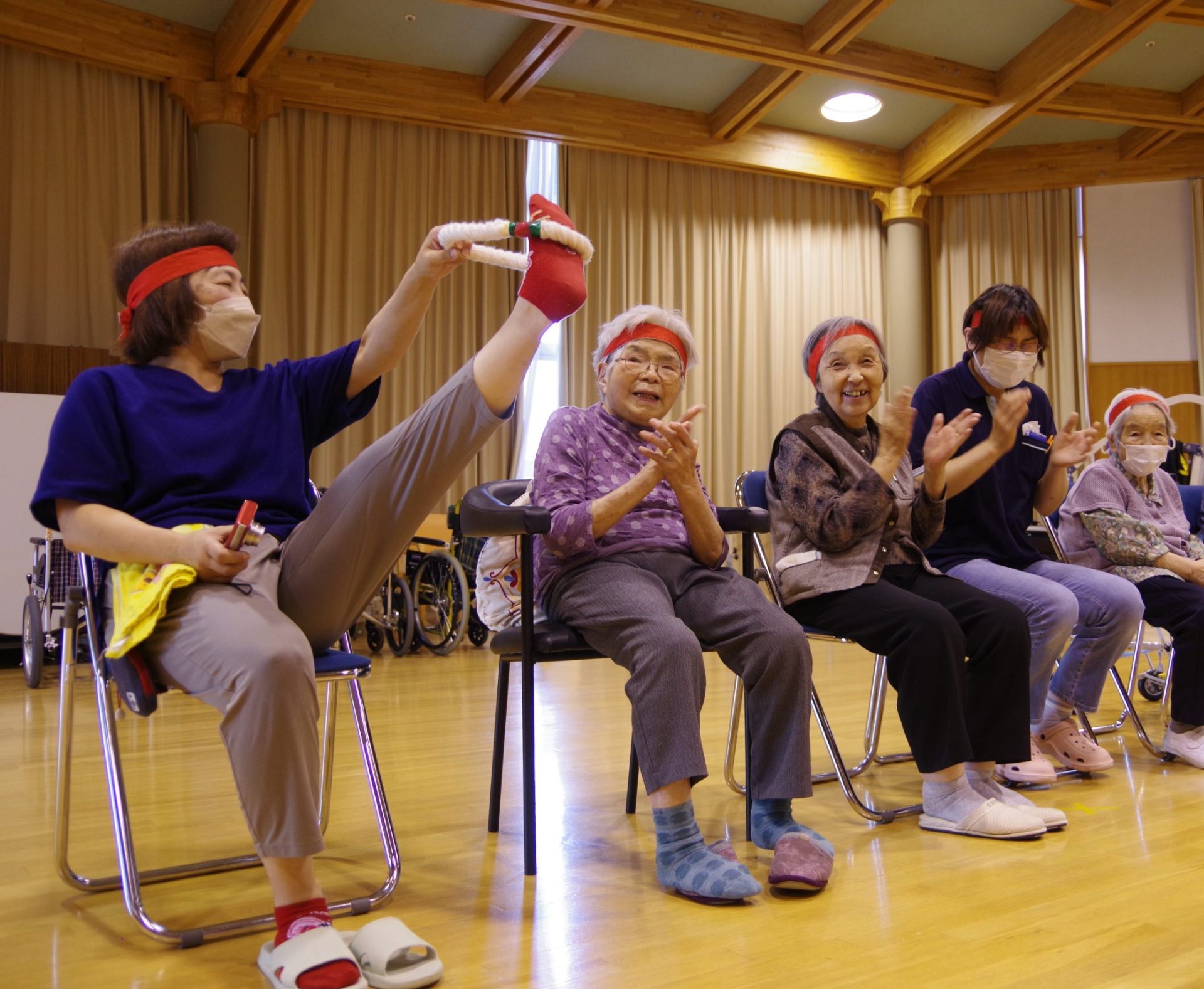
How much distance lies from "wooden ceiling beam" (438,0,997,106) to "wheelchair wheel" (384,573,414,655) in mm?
2959

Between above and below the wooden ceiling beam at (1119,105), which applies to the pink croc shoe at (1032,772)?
below

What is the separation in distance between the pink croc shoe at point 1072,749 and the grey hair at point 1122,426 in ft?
2.95

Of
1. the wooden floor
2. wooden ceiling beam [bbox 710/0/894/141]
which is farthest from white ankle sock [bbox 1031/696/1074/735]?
wooden ceiling beam [bbox 710/0/894/141]

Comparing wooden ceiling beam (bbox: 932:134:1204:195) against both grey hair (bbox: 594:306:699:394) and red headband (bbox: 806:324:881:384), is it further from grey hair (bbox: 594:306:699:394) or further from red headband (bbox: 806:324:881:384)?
grey hair (bbox: 594:306:699:394)

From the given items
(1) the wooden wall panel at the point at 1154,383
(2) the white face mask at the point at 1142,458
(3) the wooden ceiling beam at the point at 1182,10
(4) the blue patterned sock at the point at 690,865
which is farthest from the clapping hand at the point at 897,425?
(1) the wooden wall panel at the point at 1154,383

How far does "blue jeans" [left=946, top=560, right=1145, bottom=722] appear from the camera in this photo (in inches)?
97.3

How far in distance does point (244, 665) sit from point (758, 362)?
6.94m

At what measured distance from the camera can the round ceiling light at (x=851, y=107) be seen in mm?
7305

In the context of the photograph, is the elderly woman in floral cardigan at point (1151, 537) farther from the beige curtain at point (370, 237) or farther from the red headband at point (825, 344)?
the beige curtain at point (370, 237)

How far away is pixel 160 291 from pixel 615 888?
1.20 metres

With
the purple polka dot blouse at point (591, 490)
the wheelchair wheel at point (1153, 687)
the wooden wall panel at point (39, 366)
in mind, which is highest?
the wooden wall panel at point (39, 366)

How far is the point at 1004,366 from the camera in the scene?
8.90ft

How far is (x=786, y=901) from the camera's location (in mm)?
1745

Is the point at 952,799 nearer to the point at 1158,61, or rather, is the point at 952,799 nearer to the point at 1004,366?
the point at 1004,366
